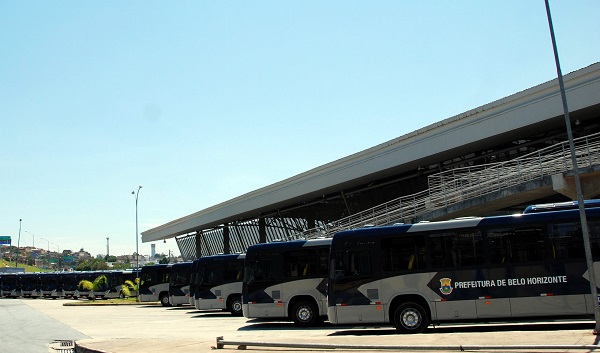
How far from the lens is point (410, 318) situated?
51.4ft

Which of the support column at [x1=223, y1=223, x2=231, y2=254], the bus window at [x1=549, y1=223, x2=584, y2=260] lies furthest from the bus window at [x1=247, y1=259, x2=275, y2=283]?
the support column at [x1=223, y1=223, x2=231, y2=254]

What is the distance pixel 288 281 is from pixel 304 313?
122 cm

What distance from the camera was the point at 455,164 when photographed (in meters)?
37.0

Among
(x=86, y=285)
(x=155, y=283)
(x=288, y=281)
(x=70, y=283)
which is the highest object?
(x=70, y=283)

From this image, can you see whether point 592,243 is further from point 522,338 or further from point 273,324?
point 273,324

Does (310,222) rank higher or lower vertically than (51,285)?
higher

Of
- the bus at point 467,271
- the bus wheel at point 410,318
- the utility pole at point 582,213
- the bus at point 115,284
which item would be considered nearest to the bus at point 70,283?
the bus at point 115,284

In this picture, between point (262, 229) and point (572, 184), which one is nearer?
point (572, 184)

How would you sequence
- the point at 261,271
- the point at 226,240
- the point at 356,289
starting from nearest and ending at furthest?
the point at 356,289 → the point at 261,271 → the point at 226,240

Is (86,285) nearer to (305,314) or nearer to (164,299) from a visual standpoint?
(164,299)

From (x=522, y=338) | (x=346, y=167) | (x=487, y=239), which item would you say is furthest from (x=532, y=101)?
(x=522, y=338)

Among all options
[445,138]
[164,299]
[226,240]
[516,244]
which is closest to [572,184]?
[516,244]

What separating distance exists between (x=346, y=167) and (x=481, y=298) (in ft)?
85.8

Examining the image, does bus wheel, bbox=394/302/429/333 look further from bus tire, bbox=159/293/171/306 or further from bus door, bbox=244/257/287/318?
bus tire, bbox=159/293/171/306
